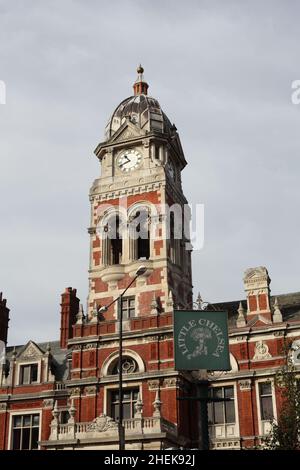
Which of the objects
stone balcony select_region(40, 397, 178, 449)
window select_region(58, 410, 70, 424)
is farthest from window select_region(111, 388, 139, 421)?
window select_region(58, 410, 70, 424)

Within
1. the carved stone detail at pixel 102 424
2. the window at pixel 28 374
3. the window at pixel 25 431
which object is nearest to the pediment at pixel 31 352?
the window at pixel 28 374

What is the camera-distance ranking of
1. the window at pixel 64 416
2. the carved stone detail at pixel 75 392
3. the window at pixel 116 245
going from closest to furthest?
the carved stone detail at pixel 75 392
the window at pixel 64 416
the window at pixel 116 245

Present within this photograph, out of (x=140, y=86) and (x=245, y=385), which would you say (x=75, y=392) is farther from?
(x=140, y=86)

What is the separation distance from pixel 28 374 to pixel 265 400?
56.1ft

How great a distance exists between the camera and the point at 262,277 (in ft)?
144

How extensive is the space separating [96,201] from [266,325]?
52.5 feet

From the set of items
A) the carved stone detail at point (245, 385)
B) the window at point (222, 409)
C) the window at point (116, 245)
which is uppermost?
the window at point (116, 245)

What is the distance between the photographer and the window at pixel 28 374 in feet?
155

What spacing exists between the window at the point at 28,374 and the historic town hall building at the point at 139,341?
7 centimetres

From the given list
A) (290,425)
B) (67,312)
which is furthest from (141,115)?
(290,425)

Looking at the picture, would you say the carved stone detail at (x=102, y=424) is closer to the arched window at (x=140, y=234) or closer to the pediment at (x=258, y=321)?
the pediment at (x=258, y=321)

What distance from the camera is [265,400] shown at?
40.6 m

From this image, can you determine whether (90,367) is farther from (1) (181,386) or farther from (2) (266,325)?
(2) (266,325)
